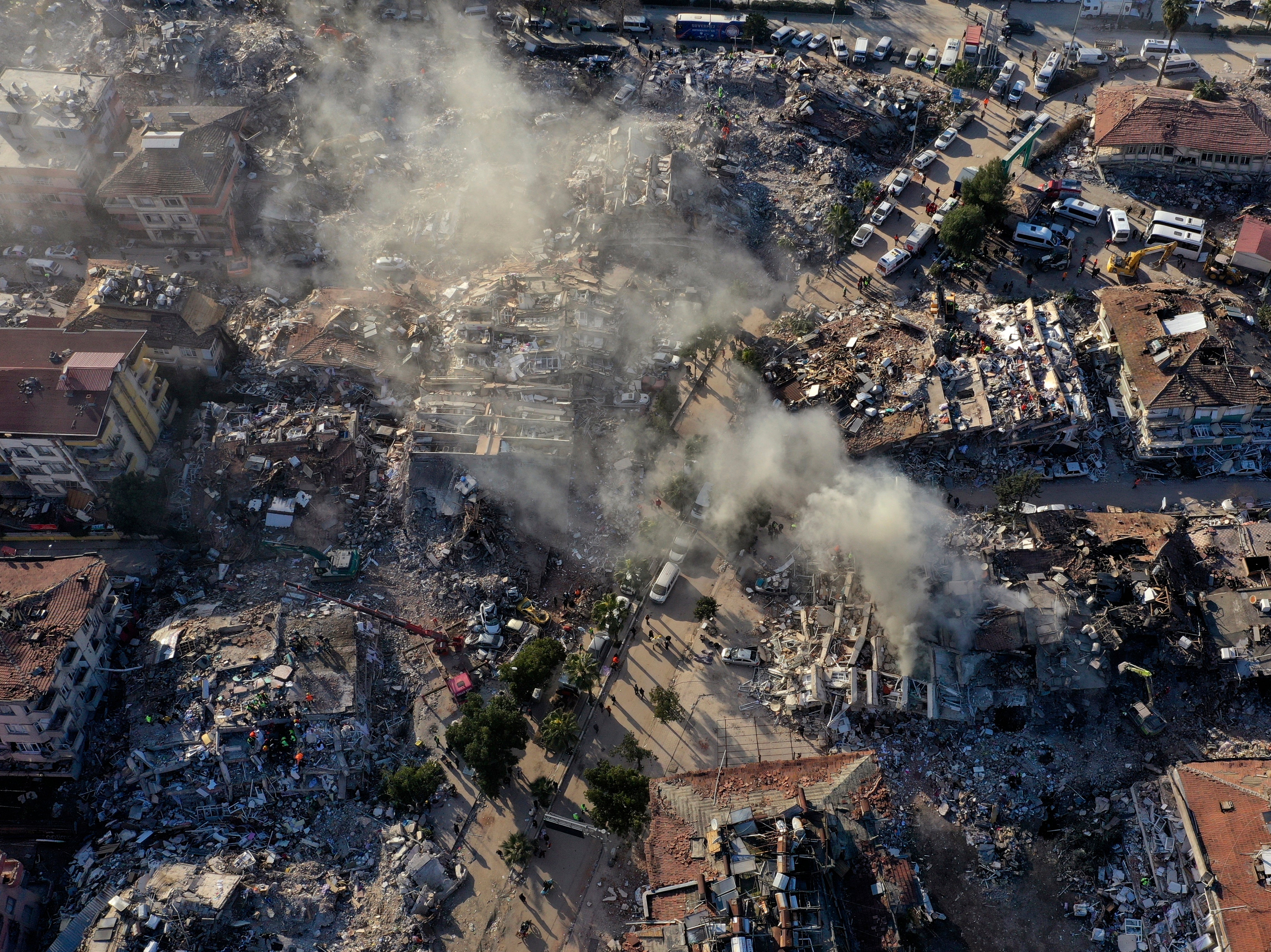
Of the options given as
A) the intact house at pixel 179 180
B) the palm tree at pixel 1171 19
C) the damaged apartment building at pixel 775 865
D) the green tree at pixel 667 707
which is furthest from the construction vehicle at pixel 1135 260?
the intact house at pixel 179 180

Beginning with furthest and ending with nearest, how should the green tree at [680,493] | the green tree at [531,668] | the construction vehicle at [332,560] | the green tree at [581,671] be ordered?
the green tree at [680,493], the construction vehicle at [332,560], the green tree at [581,671], the green tree at [531,668]

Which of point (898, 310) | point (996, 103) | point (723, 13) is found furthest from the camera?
point (723, 13)

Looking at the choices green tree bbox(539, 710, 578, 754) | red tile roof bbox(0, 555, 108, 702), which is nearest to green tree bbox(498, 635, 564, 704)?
green tree bbox(539, 710, 578, 754)

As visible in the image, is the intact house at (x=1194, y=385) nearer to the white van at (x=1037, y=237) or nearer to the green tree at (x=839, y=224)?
the white van at (x=1037, y=237)

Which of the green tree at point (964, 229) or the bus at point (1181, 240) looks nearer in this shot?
the green tree at point (964, 229)

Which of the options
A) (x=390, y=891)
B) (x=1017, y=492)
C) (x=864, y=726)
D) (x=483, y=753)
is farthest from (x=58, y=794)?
(x=1017, y=492)

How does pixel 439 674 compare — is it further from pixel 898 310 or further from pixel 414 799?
pixel 898 310

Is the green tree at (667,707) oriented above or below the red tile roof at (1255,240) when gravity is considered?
below
